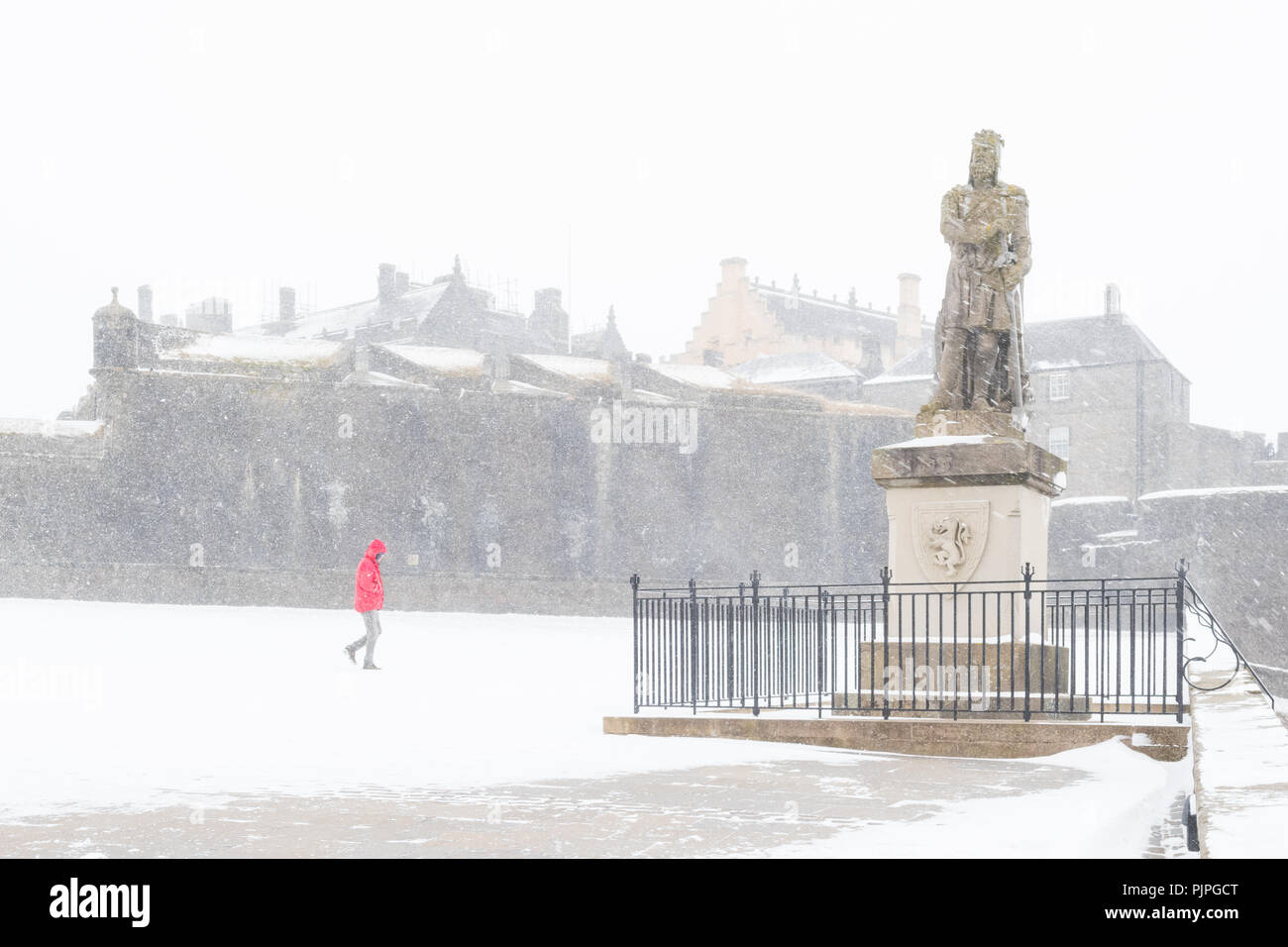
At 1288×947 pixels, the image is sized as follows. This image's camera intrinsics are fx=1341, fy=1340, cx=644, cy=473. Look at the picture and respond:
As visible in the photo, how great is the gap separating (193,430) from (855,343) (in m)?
44.9

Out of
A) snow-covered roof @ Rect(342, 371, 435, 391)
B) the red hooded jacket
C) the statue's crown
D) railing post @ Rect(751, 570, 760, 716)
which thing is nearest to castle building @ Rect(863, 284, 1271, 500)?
snow-covered roof @ Rect(342, 371, 435, 391)

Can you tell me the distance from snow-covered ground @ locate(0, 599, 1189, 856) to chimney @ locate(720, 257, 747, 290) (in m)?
54.2

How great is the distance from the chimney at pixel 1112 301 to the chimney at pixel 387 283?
96.4 ft

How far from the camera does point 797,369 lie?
57844 millimetres

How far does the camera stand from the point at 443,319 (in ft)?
181

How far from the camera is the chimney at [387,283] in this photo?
190ft

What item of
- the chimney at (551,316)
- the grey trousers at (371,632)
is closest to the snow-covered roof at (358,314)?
the chimney at (551,316)

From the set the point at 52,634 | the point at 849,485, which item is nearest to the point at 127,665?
the point at 52,634

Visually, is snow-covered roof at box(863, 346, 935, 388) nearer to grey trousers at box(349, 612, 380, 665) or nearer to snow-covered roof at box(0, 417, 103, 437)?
snow-covered roof at box(0, 417, 103, 437)

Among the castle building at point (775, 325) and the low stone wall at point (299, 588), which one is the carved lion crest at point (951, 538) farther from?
the castle building at point (775, 325)

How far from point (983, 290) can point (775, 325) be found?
5768 centimetres

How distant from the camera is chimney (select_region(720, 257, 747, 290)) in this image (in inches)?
2692
